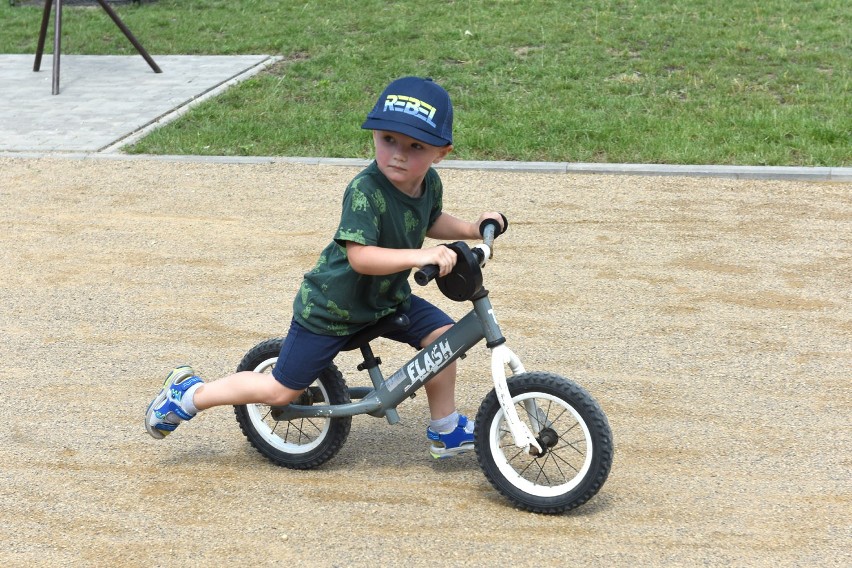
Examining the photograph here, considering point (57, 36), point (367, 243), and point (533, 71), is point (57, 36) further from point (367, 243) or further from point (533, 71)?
point (367, 243)

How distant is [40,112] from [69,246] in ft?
12.6

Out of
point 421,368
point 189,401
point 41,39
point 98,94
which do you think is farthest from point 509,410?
point 41,39

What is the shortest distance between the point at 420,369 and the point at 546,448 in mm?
482

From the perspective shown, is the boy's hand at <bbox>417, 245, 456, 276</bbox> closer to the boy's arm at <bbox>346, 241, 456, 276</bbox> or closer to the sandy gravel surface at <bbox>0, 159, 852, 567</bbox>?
the boy's arm at <bbox>346, 241, 456, 276</bbox>

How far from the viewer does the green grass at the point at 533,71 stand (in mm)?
8430

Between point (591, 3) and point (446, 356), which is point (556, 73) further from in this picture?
point (446, 356)

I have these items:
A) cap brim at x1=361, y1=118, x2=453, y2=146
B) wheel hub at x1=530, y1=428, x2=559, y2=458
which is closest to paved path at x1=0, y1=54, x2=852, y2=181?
wheel hub at x1=530, y1=428, x2=559, y2=458

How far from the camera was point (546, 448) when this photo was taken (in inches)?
140

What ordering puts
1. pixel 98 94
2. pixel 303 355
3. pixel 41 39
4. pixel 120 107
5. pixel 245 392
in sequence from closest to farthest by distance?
pixel 303 355, pixel 245 392, pixel 120 107, pixel 98 94, pixel 41 39

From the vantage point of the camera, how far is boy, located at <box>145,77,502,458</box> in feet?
11.0

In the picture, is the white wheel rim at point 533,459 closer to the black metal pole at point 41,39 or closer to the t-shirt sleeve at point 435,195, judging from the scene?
the t-shirt sleeve at point 435,195

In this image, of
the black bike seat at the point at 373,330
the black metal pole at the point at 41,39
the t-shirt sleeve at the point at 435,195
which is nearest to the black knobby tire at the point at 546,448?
the black bike seat at the point at 373,330

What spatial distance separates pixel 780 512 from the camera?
3574mm

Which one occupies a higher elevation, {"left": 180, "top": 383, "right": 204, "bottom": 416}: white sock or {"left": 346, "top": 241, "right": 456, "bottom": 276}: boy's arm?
{"left": 346, "top": 241, "right": 456, "bottom": 276}: boy's arm
